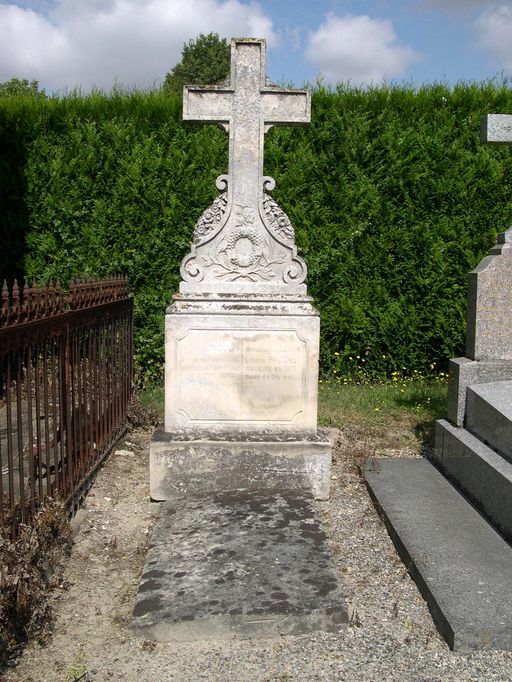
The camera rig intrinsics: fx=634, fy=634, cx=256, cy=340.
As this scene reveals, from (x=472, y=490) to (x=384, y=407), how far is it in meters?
2.68

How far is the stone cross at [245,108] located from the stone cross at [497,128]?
5.27 ft

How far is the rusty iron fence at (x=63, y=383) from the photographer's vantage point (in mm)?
3211

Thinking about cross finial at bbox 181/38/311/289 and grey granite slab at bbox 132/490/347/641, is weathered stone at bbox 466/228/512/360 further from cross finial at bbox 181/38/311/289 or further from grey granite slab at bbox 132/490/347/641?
grey granite slab at bbox 132/490/347/641

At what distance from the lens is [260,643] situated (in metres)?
2.79

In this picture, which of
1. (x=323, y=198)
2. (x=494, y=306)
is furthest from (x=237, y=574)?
(x=323, y=198)

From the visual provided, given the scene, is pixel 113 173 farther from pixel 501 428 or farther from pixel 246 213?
pixel 501 428

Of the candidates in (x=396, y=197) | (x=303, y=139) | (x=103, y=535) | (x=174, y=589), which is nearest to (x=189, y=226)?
(x=303, y=139)

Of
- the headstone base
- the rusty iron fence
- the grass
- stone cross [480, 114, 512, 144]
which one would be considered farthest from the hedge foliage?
the headstone base

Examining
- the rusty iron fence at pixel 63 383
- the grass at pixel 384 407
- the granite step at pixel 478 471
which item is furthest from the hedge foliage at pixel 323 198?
the granite step at pixel 478 471

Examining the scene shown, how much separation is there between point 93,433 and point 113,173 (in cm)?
388

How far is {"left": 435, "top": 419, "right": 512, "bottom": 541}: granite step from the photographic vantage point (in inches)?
152

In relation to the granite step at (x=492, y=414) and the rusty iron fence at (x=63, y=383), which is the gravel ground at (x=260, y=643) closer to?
the rusty iron fence at (x=63, y=383)

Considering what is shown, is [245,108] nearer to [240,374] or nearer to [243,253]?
[243,253]

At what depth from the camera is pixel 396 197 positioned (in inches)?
311
